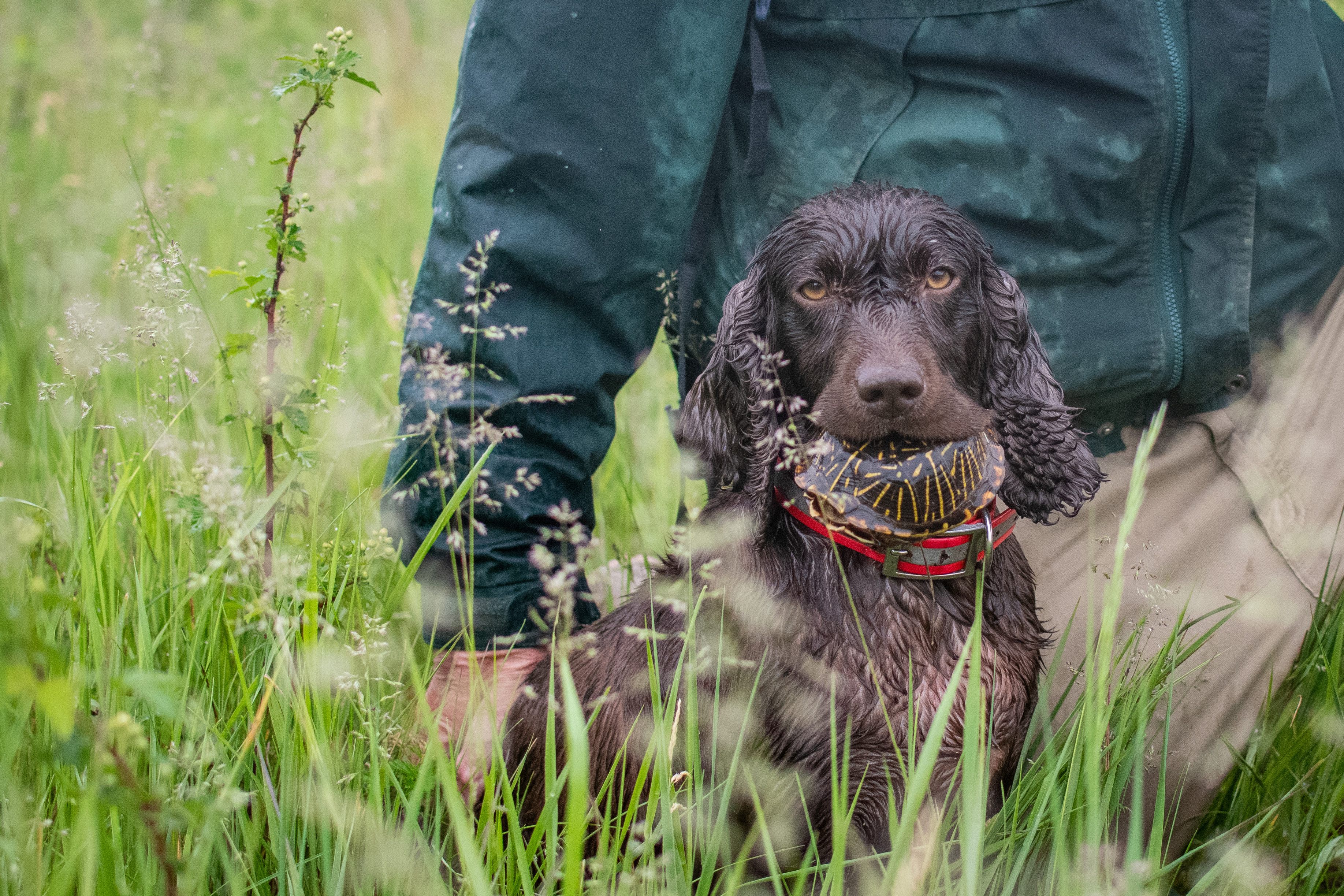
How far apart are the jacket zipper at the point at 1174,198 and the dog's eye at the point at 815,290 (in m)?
0.89

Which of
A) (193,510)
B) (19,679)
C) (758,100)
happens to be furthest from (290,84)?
(19,679)

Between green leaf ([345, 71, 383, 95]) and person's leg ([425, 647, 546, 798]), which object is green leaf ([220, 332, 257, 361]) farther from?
person's leg ([425, 647, 546, 798])

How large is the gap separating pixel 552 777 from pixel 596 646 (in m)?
0.42

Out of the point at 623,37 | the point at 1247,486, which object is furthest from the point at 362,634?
the point at 1247,486

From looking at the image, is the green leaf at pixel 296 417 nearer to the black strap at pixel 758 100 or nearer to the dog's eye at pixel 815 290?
the dog's eye at pixel 815 290

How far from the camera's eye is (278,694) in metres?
1.44

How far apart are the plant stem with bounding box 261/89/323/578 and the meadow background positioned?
52 mm

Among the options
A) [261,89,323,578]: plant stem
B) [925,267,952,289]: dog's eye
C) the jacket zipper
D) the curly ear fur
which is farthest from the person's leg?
the jacket zipper

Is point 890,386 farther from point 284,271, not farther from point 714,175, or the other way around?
point 284,271

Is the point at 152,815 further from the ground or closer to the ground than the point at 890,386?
closer to the ground

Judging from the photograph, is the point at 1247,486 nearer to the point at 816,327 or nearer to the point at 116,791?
the point at 816,327

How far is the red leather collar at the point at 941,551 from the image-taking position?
1.60 metres

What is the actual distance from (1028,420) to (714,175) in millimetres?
876

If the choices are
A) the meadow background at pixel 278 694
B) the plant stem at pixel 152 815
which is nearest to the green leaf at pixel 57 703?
the meadow background at pixel 278 694
